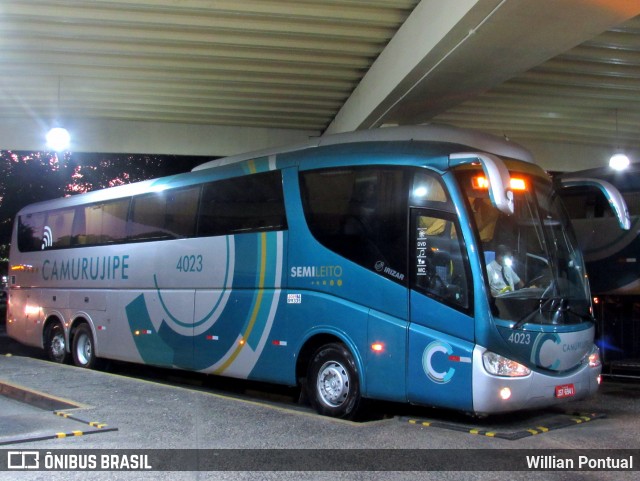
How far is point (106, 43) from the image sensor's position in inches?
410

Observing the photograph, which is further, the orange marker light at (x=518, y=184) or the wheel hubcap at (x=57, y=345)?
the wheel hubcap at (x=57, y=345)

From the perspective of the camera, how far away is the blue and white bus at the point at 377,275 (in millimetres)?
7031

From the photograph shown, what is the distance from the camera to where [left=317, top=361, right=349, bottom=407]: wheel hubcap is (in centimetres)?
807

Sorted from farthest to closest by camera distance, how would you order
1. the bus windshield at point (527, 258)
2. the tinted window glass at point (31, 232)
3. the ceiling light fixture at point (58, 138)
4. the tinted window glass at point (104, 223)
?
the tinted window glass at point (31, 232), the ceiling light fixture at point (58, 138), the tinted window glass at point (104, 223), the bus windshield at point (527, 258)

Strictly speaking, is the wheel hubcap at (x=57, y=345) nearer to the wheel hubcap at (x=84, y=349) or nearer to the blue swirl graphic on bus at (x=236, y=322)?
the wheel hubcap at (x=84, y=349)

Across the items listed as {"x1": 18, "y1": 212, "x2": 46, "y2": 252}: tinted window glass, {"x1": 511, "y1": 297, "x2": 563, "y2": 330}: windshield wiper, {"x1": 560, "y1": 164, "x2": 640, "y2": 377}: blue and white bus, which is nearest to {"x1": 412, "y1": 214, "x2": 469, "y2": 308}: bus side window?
{"x1": 511, "y1": 297, "x2": 563, "y2": 330}: windshield wiper

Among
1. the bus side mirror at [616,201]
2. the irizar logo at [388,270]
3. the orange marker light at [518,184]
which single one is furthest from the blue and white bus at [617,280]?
the irizar logo at [388,270]

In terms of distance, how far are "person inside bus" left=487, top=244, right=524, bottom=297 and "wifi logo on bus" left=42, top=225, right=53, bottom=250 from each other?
10.7 meters

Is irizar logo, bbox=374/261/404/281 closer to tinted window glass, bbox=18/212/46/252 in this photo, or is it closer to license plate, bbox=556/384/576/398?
license plate, bbox=556/384/576/398

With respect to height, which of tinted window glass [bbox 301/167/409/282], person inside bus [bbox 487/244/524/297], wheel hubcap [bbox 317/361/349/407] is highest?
tinted window glass [bbox 301/167/409/282]

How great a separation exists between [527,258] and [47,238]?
36.7ft

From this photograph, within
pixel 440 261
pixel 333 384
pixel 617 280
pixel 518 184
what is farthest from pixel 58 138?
pixel 617 280

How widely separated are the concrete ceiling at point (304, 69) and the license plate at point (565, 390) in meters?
4.09

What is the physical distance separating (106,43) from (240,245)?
12.8 feet
